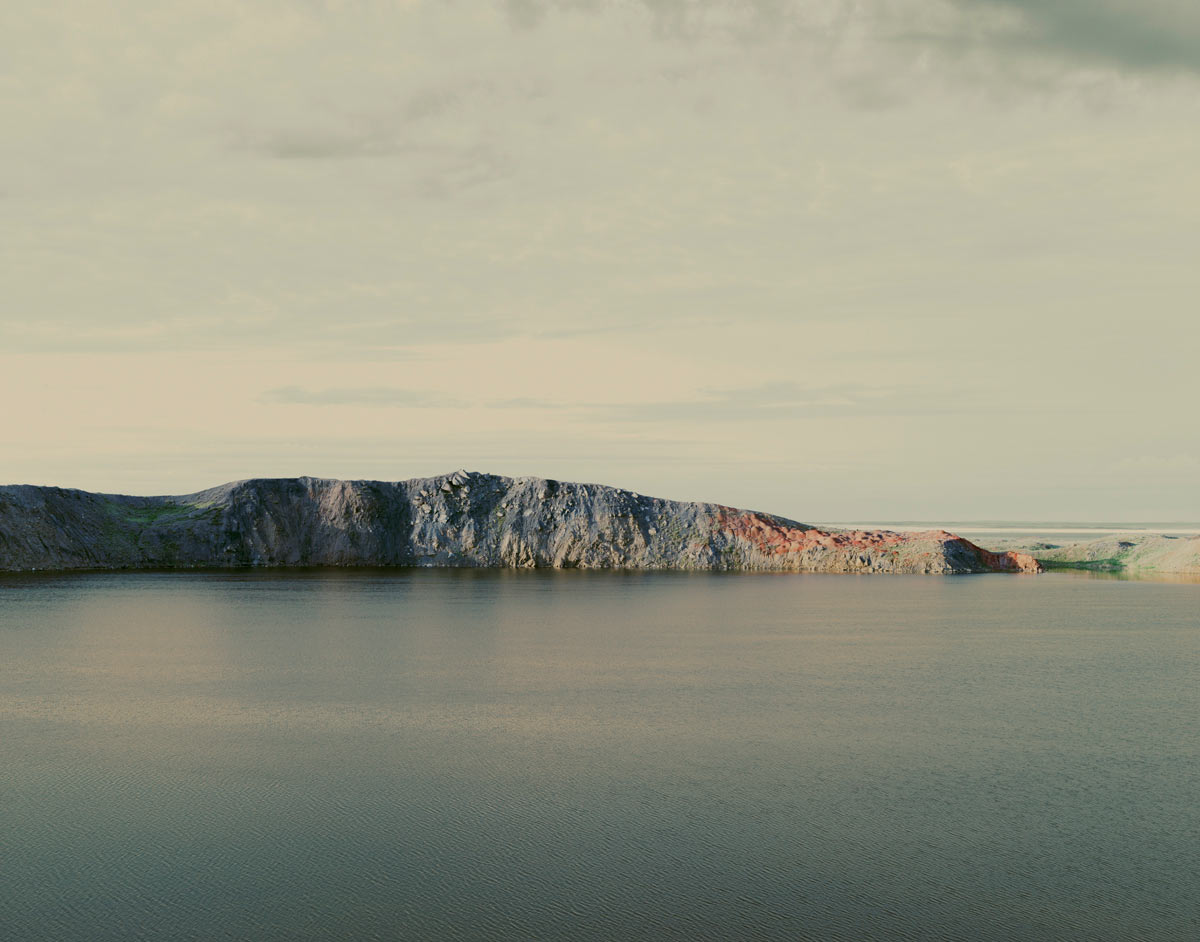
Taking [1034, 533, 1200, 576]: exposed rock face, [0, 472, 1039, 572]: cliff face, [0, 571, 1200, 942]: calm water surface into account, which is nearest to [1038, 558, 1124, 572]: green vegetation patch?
[1034, 533, 1200, 576]: exposed rock face

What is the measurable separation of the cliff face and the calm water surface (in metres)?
68.9

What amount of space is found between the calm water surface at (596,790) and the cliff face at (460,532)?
6890 cm

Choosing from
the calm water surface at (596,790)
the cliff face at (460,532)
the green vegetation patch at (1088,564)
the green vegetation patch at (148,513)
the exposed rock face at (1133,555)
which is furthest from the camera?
the green vegetation patch at (1088,564)

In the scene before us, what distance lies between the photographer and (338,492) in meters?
116

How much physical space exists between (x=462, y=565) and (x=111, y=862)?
328ft

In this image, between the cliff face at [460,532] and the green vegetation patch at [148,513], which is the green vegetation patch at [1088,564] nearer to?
the cliff face at [460,532]

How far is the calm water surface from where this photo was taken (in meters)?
10.8

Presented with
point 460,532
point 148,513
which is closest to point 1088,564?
point 460,532

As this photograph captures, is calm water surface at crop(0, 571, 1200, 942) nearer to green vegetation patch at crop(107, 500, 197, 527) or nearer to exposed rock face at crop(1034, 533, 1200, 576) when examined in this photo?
green vegetation patch at crop(107, 500, 197, 527)

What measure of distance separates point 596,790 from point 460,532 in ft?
329

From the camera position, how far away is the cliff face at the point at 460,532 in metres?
102

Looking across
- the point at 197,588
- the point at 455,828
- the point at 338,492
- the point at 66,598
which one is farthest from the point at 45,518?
the point at 455,828

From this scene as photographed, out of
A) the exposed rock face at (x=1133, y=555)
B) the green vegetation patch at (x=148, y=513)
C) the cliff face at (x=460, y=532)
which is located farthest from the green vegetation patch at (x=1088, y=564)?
the green vegetation patch at (x=148, y=513)

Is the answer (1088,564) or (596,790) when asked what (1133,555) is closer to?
(1088,564)
